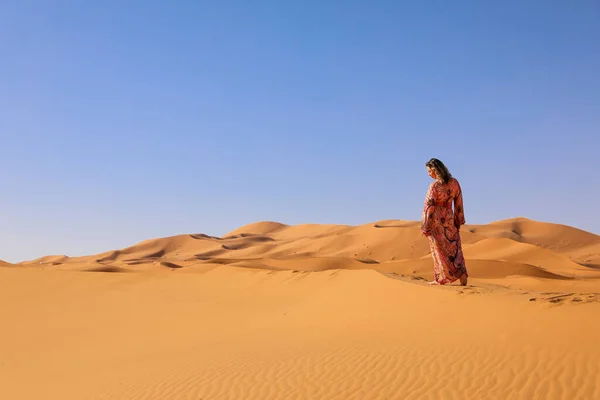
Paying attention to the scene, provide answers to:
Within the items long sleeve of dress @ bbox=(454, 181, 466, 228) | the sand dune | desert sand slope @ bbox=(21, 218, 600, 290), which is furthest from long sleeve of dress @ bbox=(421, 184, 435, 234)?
desert sand slope @ bbox=(21, 218, 600, 290)


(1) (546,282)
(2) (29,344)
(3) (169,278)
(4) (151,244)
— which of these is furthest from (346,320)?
(4) (151,244)

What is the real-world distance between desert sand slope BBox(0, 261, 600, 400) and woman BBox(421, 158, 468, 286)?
884 millimetres

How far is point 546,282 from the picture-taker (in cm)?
1733

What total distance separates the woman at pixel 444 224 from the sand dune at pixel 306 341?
2.24 ft

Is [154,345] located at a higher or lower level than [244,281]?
lower

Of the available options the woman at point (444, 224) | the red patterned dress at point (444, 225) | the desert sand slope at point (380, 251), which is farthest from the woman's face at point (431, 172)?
the desert sand slope at point (380, 251)

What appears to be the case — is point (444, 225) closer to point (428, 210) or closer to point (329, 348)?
point (428, 210)

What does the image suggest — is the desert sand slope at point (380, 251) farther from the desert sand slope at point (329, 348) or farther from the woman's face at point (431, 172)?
the desert sand slope at point (329, 348)

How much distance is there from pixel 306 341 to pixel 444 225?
12.8 ft

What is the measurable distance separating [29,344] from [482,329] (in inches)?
384

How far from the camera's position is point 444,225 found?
37.8 feet

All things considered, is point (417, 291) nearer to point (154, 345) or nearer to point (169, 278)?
point (154, 345)

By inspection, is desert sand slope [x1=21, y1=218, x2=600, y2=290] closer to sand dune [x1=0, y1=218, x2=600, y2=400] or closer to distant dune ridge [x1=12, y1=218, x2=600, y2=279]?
distant dune ridge [x1=12, y1=218, x2=600, y2=279]

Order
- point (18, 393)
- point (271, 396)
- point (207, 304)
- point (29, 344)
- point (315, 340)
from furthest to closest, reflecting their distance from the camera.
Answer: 1. point (207, 304)
2. point (29, 344)
3. point (315, 340)
4. point (18, 393)
5. point (271, 396)
